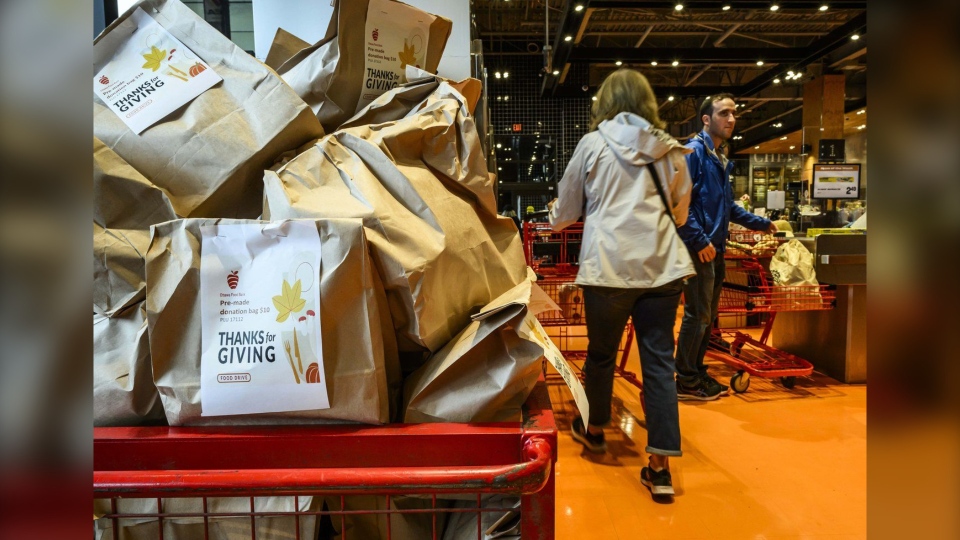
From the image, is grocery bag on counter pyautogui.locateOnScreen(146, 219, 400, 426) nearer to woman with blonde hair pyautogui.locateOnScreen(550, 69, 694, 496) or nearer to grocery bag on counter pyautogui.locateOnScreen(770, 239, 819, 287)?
woman with blonde hair pyautogui.locateOnScreen(550, 69, 694, 496)

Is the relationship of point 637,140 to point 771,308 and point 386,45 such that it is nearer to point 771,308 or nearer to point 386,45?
point 386,45

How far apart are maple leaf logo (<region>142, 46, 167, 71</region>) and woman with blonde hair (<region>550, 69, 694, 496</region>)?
152 centimetres

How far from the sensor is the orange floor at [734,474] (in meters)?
1.96

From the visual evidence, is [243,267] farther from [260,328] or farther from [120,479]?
[120,479]

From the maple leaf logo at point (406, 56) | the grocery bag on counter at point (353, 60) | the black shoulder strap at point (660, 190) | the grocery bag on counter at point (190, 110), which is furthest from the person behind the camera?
the black shoulder strap at point (660, 190)

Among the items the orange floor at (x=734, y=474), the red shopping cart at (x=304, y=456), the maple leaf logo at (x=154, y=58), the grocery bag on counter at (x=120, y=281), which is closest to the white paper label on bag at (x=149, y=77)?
the maple leaf logo at (x=154, y=58)

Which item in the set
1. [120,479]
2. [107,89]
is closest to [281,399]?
[120,479]

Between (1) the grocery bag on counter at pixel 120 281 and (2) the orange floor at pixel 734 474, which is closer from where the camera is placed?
(1) the grocery bag on counter at pixel 120 281

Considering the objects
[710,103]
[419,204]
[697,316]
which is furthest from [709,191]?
[419,204]

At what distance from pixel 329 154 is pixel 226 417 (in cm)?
46

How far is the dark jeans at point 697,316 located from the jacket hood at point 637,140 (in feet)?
3.40

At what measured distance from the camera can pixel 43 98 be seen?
0.14 m

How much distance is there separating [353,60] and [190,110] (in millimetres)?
353

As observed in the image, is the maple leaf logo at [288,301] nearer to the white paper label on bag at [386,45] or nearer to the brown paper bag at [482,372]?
the brown paper bag at [482,372]
